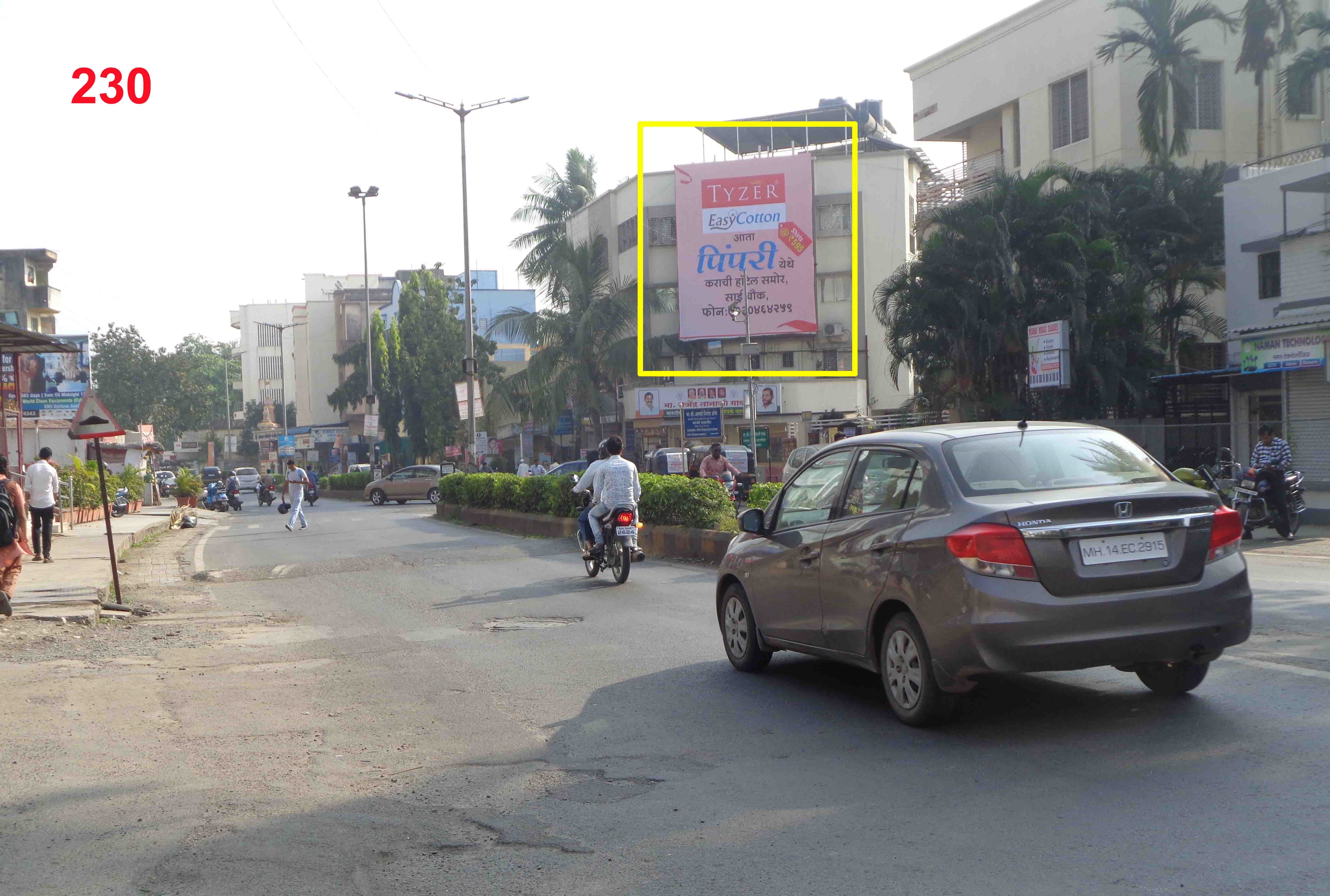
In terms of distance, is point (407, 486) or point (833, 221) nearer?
point (407, 486)

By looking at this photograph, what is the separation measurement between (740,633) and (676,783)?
110 inches

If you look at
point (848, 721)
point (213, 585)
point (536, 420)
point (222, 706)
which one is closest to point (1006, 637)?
point (848, 721)

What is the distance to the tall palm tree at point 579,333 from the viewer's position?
1917 inches

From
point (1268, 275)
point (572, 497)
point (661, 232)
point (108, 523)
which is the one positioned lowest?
point (572, 497)

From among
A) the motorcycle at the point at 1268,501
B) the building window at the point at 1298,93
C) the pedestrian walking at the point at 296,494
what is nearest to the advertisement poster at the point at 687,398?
the pedestrian walking at the point at 296,494

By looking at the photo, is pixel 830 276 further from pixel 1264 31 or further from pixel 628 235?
pixel 1264 31

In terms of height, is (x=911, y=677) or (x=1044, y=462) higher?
(x=1044, y=462)

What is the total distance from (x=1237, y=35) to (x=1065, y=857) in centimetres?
4486

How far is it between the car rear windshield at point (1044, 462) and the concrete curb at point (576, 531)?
5699mm

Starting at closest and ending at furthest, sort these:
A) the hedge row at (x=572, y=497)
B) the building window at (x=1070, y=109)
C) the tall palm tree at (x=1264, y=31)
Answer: the hedge row at (x=572, y=497) → the tall palm tree at (x=1264, y=31) → the building window at (x=1070, y=109)

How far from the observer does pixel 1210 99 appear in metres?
43.3

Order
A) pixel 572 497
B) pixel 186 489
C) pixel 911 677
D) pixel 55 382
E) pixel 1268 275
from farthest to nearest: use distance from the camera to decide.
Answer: pixel 55 382 < pixel 186 489 < pixel 1268 275 < pixel 572 497 < pixel 911 677

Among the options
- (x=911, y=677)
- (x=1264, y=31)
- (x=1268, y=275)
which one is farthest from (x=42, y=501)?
(x=1264, y=31)

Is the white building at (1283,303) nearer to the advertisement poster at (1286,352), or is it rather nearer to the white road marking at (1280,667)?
the advertisement poster at (1286,352)
